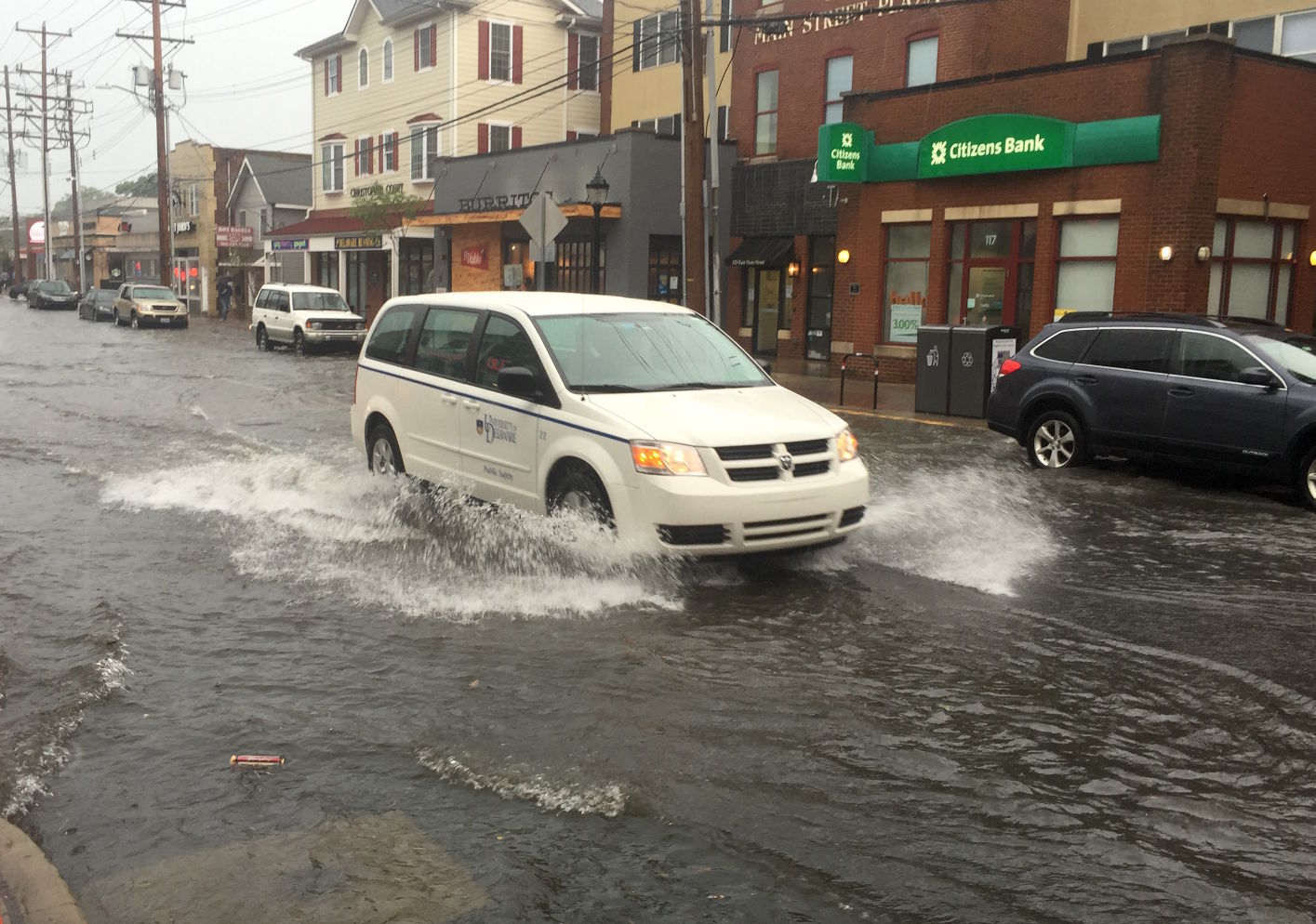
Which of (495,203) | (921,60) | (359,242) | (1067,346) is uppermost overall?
(921,60)

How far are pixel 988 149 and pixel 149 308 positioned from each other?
33948 millimetres

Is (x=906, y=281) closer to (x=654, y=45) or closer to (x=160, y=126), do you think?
(x=654, y=45)

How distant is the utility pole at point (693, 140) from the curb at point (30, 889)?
1619 centimetres

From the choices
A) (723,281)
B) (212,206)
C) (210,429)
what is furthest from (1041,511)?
(212,206)

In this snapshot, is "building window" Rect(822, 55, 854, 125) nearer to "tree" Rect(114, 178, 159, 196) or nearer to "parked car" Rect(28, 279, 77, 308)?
"parked car" Rect(28, 279, 77, 308)

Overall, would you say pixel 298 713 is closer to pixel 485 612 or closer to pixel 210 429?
pixel 485 612

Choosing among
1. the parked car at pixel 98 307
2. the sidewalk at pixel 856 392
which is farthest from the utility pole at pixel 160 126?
the sidewalk at pixel 856 392

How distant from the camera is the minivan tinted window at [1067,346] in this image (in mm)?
13211

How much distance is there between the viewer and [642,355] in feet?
29.0

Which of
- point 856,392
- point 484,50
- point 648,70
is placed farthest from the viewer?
point 484,50

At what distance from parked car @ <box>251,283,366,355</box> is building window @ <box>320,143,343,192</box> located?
15.0 metres

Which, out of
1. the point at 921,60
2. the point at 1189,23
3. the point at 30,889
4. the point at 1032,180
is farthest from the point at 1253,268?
the point at 30,889

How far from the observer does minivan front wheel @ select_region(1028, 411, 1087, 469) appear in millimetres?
13211

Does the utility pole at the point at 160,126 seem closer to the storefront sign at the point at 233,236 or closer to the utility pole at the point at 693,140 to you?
the storefront sign at the point at 233,236
